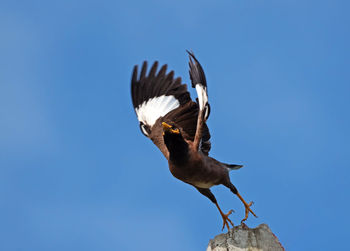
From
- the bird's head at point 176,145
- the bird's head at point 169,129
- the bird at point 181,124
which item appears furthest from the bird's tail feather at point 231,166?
the bird's head at point 169,129

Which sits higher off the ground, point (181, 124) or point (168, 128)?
point (181, 124)

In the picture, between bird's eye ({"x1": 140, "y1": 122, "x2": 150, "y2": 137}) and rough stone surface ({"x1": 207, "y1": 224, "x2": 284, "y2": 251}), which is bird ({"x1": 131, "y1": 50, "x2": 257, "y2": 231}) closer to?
bird's eye ({"x1": 140, "y1": 122, "x2": 150, "y2": 137})

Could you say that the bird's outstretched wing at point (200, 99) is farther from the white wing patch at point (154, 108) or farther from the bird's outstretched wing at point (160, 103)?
the white wing patch at point (154, 108)

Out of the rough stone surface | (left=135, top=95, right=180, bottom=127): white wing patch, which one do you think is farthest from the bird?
the rough stone surface

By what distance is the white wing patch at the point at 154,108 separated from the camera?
8.82 m

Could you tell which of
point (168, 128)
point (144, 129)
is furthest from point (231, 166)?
point (144, 129)

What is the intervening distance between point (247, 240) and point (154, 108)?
13.2ft

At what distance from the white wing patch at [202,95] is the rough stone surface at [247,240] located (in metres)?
2.28

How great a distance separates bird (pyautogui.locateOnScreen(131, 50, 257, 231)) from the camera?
7.18 metres

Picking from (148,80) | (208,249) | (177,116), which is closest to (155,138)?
(177,116)

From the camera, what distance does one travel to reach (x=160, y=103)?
9023 millimetres

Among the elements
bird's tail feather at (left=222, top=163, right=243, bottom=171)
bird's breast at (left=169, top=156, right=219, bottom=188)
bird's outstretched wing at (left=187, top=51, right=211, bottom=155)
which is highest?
bird's outstretched wing at (left=187, top=51, right=211, bottom=155)

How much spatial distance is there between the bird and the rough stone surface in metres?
1.43

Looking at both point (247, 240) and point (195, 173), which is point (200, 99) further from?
point (247, 240)
